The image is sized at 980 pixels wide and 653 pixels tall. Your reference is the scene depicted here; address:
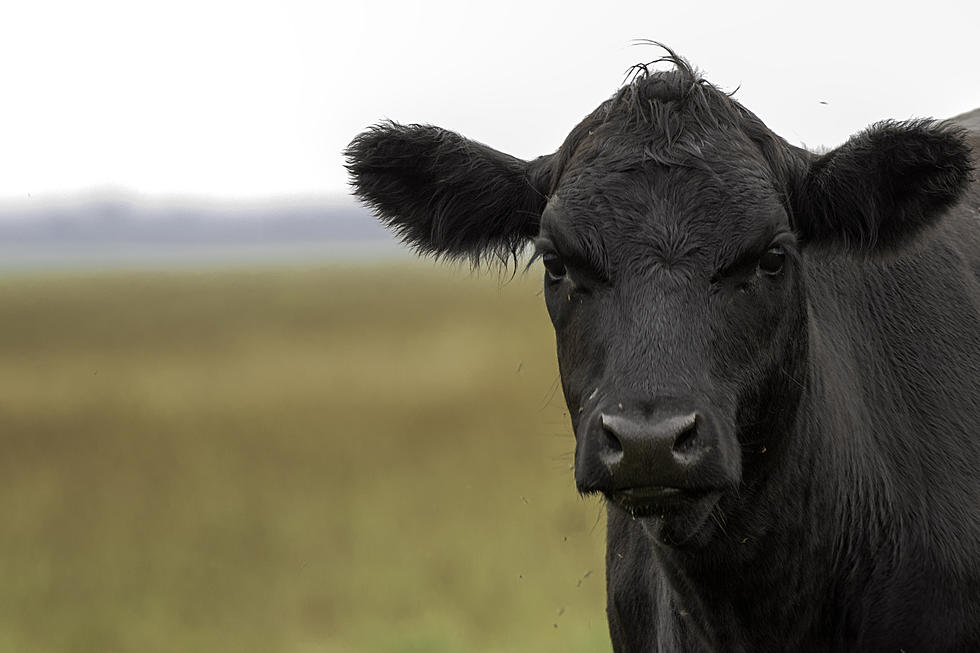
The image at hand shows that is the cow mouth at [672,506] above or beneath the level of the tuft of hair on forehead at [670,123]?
beneath

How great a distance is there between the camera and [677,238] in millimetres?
3934

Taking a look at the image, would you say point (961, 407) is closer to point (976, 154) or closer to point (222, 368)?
point (976, 154)

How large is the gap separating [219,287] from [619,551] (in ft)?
116

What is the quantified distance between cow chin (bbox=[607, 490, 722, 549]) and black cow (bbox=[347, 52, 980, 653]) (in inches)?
0.4

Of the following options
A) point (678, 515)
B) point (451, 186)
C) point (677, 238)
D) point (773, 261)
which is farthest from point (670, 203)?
point (451, 186)

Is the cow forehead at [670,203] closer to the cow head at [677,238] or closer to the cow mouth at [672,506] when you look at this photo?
the cow head at [677,238]

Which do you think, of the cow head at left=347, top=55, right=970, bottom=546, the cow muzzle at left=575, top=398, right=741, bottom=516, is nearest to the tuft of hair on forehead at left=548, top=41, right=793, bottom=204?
the cow head at left=347, top=55, right=970, bottom=546

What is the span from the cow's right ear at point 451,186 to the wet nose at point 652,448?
1.46 m

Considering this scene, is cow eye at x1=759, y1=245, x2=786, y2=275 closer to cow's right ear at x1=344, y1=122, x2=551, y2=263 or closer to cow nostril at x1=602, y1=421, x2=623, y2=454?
cow nostril at x1=602, y1=421, x2=623, y2=454

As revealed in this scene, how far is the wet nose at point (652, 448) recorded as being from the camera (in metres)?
3.47

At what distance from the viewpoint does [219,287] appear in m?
39.5

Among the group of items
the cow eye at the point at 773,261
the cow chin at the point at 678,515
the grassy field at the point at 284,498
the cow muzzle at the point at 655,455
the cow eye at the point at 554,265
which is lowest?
the grassy field at the point at 284,498

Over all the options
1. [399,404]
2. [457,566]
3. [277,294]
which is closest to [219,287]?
[277,294]

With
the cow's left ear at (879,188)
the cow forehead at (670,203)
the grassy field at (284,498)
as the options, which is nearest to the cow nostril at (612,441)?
the cow forehead at (670,203)
